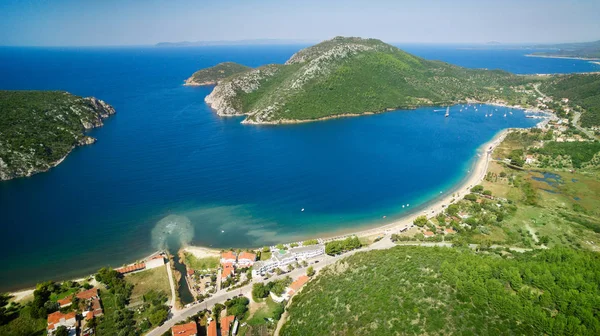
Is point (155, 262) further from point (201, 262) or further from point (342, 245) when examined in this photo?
point (342, 245)

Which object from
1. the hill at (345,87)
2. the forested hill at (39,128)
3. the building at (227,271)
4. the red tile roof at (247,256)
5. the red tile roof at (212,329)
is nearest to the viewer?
the red tile roof at (212,329)

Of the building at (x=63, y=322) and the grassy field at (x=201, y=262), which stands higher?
the building at (x=63, y=322)

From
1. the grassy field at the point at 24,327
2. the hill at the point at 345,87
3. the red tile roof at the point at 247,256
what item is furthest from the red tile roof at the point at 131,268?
the hill at the point at 345,87

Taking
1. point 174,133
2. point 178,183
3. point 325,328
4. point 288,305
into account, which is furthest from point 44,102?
point 325,328

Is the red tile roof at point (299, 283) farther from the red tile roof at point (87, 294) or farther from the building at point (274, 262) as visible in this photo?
the red tile roof at point (87, 294)

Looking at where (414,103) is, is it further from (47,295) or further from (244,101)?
(47,295)

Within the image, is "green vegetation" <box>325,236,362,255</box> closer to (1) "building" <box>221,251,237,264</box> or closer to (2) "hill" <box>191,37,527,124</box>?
(1) "building" <box>221,251,237,264</box>

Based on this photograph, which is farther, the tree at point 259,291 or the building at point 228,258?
the building at point 228,258
